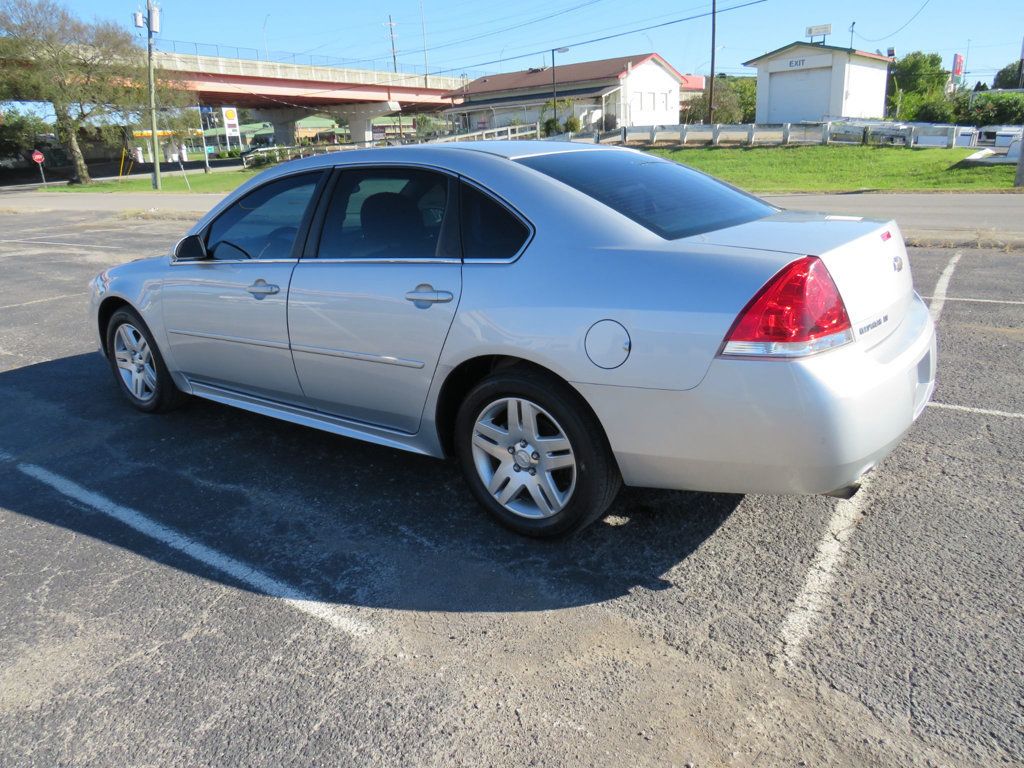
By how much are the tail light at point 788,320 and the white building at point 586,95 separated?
61473mm

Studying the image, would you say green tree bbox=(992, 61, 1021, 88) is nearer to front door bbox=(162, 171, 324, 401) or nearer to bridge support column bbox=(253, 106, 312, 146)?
bridge support column bbox=(253, 106, 312, 146)

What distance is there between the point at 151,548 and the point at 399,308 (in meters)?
1.56

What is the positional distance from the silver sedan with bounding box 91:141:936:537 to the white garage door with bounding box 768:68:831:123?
191 feet

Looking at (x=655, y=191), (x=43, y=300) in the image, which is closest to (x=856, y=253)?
(x=655, y=191)

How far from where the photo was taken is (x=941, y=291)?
7801 millimetres

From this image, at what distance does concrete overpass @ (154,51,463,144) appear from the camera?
57.7m

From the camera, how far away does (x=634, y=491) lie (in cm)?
387

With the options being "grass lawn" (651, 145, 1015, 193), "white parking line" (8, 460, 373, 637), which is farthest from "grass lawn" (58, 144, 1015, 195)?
"white parking line" (8, 460, 373, 637)

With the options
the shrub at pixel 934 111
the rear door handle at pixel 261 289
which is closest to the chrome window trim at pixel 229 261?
the rear door handle at pixel 261 289

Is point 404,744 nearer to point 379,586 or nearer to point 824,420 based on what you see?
point 379,586

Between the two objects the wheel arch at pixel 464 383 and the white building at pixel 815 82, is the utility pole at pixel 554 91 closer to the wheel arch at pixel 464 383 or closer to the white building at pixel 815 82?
the white building at pixel 815 82

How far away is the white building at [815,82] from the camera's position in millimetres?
54594

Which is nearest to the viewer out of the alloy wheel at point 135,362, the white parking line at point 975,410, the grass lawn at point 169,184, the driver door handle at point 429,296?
the driver door handle at point 429,296

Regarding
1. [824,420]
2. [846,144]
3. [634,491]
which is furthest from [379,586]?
[846,144]
